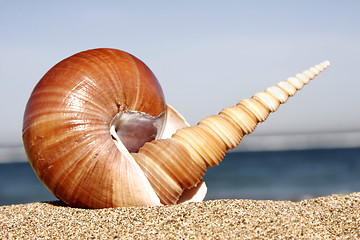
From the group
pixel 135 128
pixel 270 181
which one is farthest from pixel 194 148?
pixel 270 181

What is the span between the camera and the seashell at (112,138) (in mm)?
3717

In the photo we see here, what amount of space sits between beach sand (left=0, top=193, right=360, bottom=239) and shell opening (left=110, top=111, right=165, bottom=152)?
947 mm

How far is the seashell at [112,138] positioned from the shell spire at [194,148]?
11 millimetres

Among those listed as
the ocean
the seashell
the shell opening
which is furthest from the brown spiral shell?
the ocean

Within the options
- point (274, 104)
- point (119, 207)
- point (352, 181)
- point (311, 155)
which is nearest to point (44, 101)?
point (119, 207)

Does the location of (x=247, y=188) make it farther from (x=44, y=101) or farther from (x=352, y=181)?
(x=44, y=101)

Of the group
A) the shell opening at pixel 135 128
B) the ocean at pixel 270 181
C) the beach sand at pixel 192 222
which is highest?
the shell opening at pixel 135 128

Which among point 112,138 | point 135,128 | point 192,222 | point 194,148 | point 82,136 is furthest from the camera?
point 135,128

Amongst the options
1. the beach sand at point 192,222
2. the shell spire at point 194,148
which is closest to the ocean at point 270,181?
the shell spire at point 194,148

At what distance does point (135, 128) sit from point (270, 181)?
15432mm

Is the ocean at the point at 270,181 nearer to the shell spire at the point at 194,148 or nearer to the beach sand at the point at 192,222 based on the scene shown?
the shell spire at the point at 194,148

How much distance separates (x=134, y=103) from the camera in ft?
13.5

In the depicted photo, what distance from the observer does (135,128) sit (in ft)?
14.3

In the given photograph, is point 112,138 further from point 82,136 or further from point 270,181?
point 270,181
